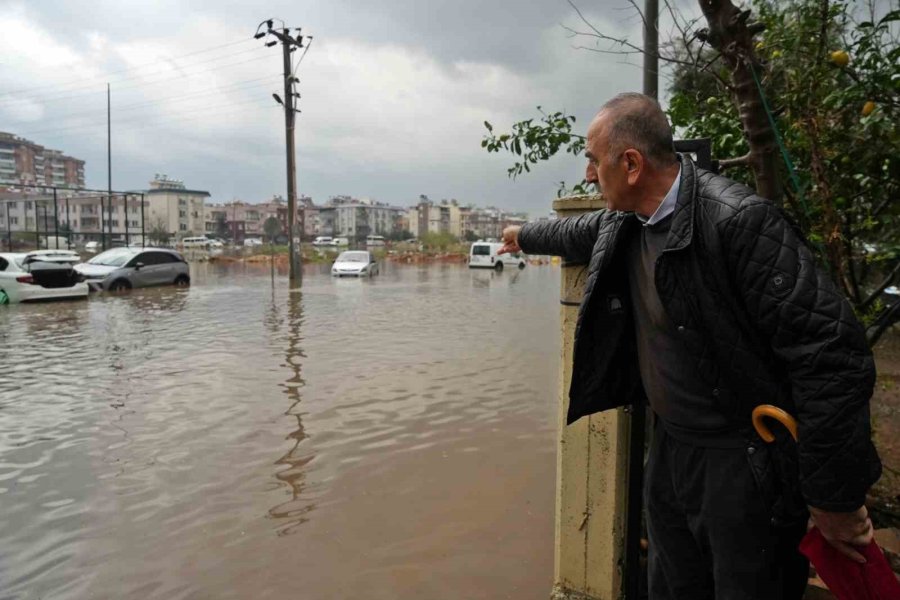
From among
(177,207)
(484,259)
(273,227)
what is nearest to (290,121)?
(273,227)

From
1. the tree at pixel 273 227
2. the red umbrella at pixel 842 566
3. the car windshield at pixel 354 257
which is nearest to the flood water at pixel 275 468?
the red umbrella at pixel 842 566

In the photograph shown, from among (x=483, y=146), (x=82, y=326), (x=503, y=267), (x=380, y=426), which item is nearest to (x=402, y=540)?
(x=380, y=426)

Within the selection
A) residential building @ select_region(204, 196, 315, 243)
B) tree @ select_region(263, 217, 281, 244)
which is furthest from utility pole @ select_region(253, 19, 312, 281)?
residential building @ select_region(204, 196, 315, 243)

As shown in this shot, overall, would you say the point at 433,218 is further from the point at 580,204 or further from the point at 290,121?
the point at 580,204

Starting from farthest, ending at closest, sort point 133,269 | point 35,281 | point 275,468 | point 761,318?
1. point 133,269
2. point 35,281
3. point 275,468
4. point 761,318

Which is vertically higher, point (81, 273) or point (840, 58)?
point (840, 58)

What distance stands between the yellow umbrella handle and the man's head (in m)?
0.62

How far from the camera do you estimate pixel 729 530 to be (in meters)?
1.72

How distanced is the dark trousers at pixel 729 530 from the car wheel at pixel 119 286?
21.0 metres

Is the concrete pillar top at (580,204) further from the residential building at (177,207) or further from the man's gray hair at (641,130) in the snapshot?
the residential building at (177,207)

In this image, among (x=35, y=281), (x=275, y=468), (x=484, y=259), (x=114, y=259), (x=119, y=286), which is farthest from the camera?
(x=484, y=259)

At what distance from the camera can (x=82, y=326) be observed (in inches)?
505

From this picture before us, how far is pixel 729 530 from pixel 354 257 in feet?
96.9

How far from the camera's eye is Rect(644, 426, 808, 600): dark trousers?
1.69 meters
